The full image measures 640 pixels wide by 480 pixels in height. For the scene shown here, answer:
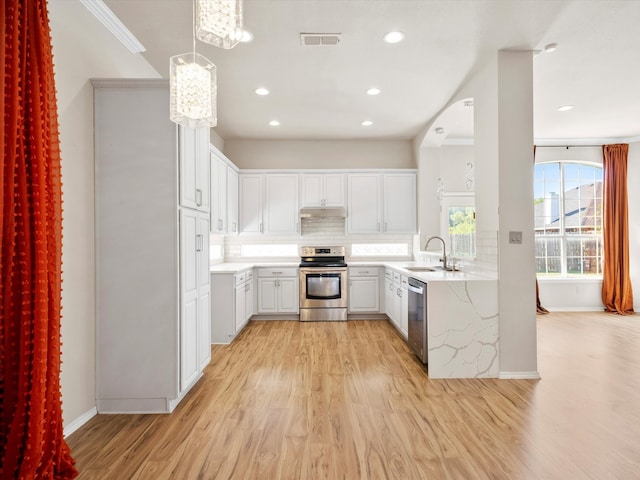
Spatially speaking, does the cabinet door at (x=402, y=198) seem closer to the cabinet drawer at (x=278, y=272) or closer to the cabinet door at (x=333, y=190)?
the cabinet door at (x=333, y=190)

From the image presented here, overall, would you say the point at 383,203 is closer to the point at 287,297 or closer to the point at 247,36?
the point at 287,297

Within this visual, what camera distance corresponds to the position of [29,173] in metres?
1.75

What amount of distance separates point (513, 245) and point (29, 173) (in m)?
3.54

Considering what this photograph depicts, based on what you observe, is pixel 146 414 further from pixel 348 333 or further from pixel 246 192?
pixel 246 192

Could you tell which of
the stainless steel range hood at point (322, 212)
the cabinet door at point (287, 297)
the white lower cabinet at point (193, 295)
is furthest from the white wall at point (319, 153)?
the white lower cabinet at point (193, 295)

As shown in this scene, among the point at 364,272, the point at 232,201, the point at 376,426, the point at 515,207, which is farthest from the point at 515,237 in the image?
the point at 232,201

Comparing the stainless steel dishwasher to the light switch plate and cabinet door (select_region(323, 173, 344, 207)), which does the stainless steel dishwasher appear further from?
cabinet door (select_region(323, 173, 344, 207))

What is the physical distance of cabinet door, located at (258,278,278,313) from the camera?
5465mm

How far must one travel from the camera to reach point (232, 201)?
532cm

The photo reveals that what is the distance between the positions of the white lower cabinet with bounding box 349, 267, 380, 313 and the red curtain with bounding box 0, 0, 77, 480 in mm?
4120

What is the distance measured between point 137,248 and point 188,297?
1.77 feet

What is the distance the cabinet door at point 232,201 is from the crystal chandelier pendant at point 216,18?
395 centimetres

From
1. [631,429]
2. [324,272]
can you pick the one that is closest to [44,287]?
[631,429]

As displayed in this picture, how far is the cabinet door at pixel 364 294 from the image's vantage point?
18.0 ft
